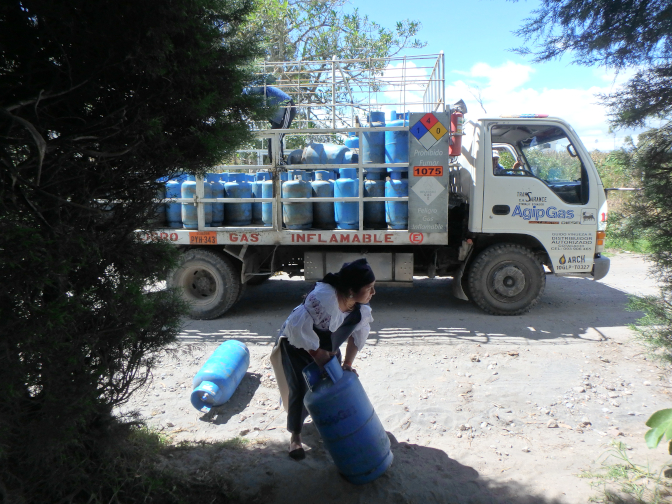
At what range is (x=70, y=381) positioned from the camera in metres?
1.85

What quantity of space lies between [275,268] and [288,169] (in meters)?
1.48

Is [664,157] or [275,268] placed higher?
[664,157]

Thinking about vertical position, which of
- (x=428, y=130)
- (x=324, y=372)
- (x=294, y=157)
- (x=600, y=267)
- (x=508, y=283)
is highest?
(x=428, y=130)

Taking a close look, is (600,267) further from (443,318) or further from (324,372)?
(324,372)

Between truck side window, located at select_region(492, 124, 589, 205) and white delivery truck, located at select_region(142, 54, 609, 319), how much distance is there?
1 cm

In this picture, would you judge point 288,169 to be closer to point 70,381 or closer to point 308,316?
point 308,316

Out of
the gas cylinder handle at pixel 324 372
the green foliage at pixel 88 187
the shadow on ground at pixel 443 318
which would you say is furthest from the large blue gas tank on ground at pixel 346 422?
the shadow on ground at pixel 443 318

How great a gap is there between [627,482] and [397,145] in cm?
416

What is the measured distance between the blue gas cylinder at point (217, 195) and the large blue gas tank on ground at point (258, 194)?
41 centimetres

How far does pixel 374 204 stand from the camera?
592 centimetres

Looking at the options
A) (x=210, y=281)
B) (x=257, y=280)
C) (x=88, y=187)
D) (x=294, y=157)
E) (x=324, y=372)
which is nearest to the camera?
(x=88, y=187)

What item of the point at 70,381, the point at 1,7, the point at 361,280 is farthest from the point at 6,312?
the point at 361,280

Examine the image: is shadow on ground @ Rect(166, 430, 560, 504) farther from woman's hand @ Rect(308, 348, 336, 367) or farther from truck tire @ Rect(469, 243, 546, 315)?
truck tire @ Rect(469, 243, 546, 315)

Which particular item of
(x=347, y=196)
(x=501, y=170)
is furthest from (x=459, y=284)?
(x=347, y=196)
